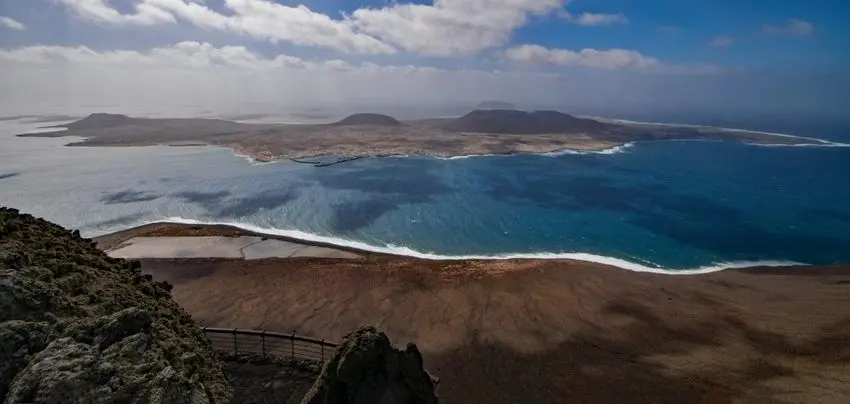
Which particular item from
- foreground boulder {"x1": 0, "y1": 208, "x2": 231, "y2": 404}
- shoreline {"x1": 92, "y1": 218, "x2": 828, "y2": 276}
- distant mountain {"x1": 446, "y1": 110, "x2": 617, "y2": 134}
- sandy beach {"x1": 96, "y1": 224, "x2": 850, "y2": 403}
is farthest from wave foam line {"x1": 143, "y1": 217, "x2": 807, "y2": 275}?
distant mountain {"x1": 446, "y1": 110, "x2": 617, "y2": 134}

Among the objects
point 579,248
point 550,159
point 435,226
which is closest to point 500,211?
point 435,226

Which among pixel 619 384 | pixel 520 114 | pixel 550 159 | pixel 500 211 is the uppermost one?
pixel 520 114

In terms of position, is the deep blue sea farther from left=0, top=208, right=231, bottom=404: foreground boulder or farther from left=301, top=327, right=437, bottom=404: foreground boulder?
left=0, top=208, right=231, bottom=404: foreground boulder

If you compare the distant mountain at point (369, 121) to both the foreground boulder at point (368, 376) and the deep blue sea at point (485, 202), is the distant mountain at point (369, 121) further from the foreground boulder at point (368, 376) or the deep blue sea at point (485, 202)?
the foreground boulder at point (368, 376)

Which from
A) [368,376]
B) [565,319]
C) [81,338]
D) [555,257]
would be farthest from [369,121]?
[81,338]

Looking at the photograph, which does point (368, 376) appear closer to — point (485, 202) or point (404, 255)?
point (404, 255)

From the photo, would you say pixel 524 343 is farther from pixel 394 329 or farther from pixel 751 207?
pixel 751 207
